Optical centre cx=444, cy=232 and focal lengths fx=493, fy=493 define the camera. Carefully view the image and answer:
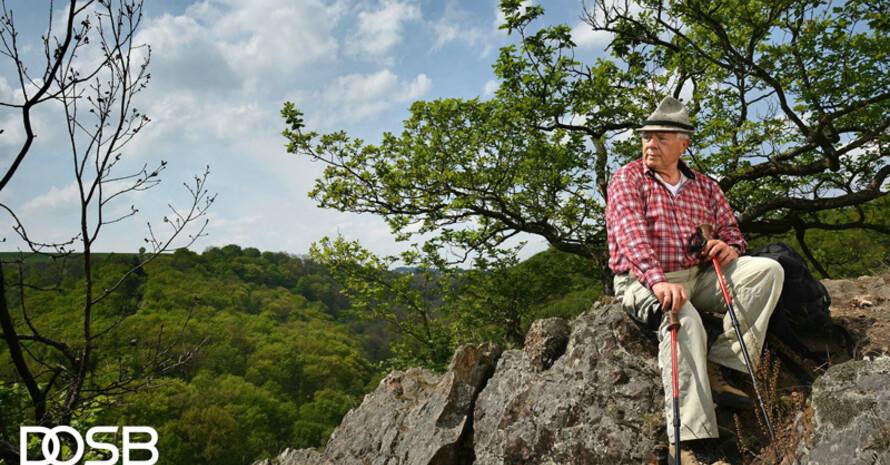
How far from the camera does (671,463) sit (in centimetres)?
343

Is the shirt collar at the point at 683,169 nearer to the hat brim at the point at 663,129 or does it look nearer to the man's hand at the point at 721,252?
the hat brim at the point at 663,129

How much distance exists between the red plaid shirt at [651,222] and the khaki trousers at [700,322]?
17cm

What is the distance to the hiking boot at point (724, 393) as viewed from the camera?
360 centimetres

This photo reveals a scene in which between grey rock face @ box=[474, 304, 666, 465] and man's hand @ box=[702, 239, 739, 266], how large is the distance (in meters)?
1.05

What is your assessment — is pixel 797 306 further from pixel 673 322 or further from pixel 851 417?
pixel 851 417

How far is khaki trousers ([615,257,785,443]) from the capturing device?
3350 millimetres

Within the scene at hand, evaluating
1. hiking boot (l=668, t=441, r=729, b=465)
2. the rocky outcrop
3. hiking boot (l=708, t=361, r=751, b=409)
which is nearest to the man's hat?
the rocky outcrop

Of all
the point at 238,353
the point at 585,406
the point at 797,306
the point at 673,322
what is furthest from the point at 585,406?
the point at 238,353

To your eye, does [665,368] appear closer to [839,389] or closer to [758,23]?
[839,389]

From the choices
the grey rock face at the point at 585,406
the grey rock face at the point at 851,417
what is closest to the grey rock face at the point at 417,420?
the grey rock face at the point at 585,406

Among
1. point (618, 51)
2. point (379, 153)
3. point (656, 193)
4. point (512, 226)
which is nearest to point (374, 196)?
point (379, 153)

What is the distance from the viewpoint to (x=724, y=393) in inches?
145

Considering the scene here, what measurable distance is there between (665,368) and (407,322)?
9.64m

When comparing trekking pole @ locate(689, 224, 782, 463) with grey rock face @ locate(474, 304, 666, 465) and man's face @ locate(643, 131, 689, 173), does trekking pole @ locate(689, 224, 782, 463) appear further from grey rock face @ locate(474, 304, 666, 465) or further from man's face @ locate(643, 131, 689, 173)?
grey rock face @ locate(474, 304, 666, 465)
